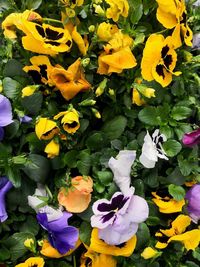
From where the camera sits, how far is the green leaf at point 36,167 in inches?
43.9

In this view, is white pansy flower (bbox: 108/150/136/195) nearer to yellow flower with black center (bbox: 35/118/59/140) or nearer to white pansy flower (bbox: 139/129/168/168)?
white pansy flower (bbox: 139/129/168/168)

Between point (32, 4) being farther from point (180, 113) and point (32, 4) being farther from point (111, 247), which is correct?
point (111, 247)

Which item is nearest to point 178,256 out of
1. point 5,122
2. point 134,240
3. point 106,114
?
point 134,240

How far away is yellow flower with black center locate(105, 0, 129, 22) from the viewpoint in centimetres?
113

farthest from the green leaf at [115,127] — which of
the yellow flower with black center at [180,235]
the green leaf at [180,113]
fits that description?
the yellow flower with black center at [180,235]

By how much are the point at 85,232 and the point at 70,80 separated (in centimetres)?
30

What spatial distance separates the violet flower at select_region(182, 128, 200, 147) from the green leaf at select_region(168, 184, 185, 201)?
0.09 metres

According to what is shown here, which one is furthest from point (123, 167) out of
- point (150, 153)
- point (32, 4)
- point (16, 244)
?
point (32, 4)

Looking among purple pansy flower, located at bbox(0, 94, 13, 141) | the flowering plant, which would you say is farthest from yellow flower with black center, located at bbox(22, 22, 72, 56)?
purple pansy flower, located at bbox(0, 94, 13, 141)

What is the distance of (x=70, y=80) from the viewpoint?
44.5 inches

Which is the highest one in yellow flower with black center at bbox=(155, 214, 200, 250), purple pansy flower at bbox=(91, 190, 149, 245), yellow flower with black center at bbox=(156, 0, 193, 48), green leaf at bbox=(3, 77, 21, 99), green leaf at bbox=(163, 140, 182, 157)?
yellow flower with black center at bbox=(156, 0, 193, 48)

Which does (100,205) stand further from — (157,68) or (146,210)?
(157,68)

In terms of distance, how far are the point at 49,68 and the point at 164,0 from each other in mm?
265

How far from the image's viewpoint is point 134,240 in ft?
3.67
